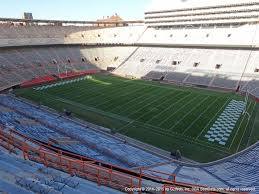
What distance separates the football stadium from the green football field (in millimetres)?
124

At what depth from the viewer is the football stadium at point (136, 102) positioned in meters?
9.91

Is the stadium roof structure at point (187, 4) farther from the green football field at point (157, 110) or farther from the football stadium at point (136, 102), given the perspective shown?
the green football field at point (157, 110)

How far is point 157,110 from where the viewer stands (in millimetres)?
26625

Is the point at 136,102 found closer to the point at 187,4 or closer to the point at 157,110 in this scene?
the point at 157,110

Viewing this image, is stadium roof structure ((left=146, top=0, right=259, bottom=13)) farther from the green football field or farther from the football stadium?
the green football field

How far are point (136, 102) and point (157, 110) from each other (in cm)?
365

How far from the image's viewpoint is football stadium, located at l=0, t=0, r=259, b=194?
991 centimetres

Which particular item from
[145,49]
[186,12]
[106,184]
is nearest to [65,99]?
[106,184]

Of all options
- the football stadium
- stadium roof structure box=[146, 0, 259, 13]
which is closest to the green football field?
the football stadium

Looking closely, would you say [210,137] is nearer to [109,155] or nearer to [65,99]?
[109,155]

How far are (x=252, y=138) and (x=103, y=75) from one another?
3034 cm

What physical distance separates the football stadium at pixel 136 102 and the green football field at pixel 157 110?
4.9 inches

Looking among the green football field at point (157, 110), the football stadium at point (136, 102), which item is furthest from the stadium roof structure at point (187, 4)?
the green football field at point (157, 110)

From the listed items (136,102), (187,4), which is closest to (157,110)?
(136,102)
